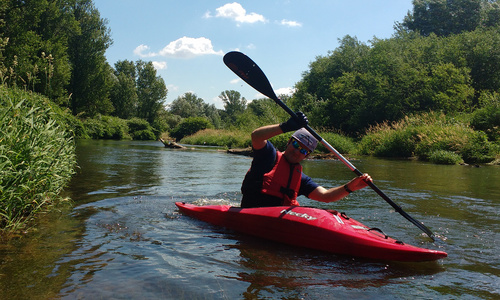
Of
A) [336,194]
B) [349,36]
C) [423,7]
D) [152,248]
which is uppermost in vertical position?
[423,7]

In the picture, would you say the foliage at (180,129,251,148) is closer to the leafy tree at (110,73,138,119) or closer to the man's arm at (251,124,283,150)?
the leafy tree at (110,73,138,119)

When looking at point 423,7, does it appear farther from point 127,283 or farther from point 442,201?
point 127,283

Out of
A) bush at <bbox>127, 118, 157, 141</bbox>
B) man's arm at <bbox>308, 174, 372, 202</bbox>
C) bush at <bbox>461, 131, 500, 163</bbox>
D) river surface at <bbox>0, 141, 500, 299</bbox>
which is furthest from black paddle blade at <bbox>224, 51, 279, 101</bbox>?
bush at <bbox>127, 118, 157, 141</bbox>

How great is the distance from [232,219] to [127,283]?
1666 millimetres

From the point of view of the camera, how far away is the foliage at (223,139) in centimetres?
2458

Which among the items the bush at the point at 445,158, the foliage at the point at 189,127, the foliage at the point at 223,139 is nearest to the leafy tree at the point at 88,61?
the foliage at the point at 223,139

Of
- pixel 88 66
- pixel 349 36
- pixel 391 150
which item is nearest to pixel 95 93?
pixel 88 66

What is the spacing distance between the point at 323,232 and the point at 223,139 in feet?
81.7

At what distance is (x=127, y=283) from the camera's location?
249 centimetres

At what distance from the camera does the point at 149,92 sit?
51.3 meters

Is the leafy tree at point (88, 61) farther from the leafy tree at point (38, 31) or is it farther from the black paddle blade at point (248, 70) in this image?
the black paddle blade at point (248, 70)

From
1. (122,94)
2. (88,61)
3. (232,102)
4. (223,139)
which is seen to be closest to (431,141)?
(223,139)

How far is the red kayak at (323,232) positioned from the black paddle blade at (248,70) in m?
1.58

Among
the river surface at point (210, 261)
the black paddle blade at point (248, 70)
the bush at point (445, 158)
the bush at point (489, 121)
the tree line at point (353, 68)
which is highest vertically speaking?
the tree line at point (353, 68)
